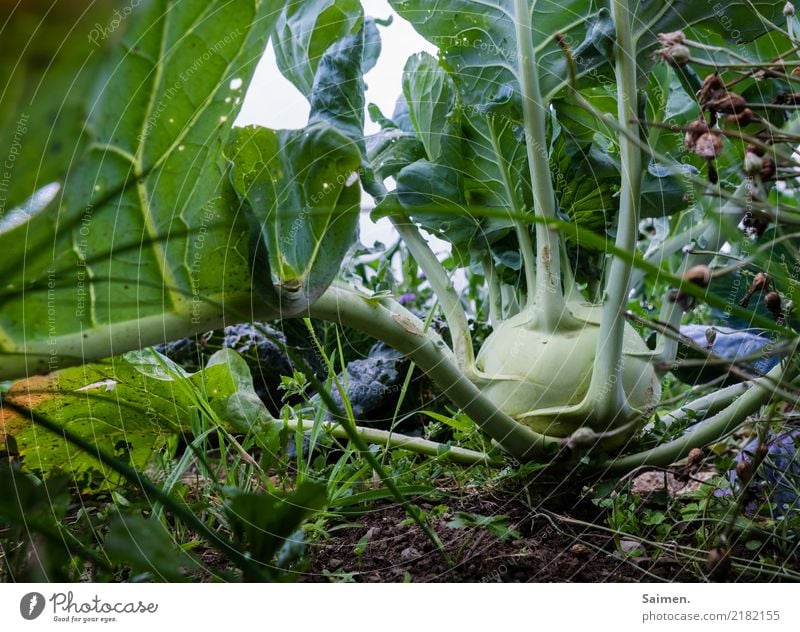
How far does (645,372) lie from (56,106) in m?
0.47

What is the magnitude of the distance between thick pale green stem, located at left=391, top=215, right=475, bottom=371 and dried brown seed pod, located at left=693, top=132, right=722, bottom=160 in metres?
0.28

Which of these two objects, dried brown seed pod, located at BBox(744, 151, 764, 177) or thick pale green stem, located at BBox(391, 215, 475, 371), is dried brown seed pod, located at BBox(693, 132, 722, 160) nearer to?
dried brown seed pod, located at BBox(744, 151, 764, 177)

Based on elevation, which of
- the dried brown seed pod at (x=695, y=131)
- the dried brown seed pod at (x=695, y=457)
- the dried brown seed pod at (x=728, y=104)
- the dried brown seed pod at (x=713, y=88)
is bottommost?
the dried brown seed pod at (x=695, y=457)

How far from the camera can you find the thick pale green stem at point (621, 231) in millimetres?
497

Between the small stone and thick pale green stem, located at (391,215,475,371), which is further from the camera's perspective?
thick pale green stem, located at (391,215,475,371)

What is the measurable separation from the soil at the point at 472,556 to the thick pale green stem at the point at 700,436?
85 mm

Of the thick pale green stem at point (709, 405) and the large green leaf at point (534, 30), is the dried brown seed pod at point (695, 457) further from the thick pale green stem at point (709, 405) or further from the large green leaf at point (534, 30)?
the large green leaf at point (534, 30)

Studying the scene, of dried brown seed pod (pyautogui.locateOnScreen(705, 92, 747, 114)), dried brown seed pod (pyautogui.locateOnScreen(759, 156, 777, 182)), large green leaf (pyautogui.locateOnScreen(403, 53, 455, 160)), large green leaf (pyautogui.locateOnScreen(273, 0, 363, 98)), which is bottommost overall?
dried brown seed pod (pyautogui.locateOnScreen(759, 156, 777, 182))

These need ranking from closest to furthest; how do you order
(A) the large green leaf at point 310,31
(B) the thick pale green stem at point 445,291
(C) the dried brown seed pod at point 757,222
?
(C) the dried brown seed pod at point 757,222
(A) the large green leaf at point 310,31
(B) the thick pale green stem at point 445,291

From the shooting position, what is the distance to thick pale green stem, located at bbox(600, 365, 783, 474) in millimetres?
557

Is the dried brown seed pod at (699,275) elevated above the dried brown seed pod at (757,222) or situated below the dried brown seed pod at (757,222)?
below

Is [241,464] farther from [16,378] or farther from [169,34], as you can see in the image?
[169,34]

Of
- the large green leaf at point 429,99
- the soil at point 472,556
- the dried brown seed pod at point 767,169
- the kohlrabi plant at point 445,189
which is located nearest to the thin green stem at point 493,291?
the kohlrabi plant at point 445,189

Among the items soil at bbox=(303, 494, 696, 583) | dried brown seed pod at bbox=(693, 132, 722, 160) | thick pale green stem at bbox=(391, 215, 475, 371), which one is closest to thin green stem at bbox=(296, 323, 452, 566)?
soil at bbox=(303, 494, 696, 583)
